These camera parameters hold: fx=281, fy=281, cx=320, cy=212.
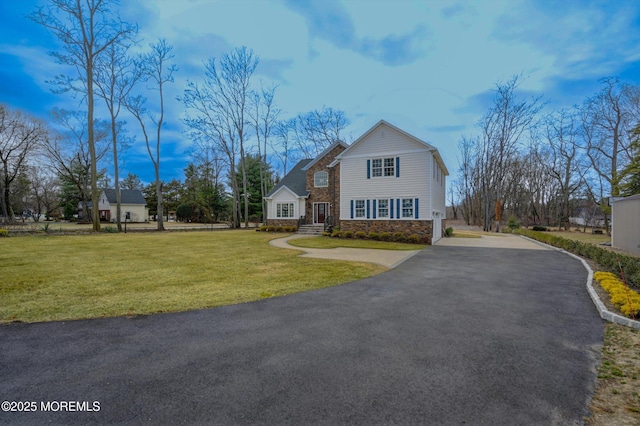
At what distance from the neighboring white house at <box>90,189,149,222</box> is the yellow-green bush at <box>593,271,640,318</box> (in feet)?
165

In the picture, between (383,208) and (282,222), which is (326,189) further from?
(383,208)

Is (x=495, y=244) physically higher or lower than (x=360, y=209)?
lower

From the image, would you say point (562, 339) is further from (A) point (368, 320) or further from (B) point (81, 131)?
(B) point (81, 131)

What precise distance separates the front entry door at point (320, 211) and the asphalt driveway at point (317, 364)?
1815 cm

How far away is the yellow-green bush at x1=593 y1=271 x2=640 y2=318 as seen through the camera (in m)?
4.65

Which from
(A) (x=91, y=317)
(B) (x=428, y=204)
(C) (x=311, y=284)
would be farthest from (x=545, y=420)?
(B) (x=428, y=204)

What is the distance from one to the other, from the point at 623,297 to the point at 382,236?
502 inches

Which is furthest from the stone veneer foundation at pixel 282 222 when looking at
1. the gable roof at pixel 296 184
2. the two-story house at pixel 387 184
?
the two-story house at pixel 387 184

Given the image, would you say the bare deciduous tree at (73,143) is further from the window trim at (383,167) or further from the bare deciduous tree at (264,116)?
the window trim at (383,167)

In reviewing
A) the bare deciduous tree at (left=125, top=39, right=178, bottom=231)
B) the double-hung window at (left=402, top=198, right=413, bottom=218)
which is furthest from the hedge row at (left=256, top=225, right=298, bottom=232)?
the bare deciduous tree at (left=125, top=39, right=178, bottom=231)

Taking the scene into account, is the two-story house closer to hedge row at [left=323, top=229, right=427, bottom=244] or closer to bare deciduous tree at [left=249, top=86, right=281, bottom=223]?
hedge row at [left=323, top=229, right=427, bottom=244]

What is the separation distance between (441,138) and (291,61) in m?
22.8

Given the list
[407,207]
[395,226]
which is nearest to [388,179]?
[407,207]

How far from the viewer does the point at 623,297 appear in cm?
520
